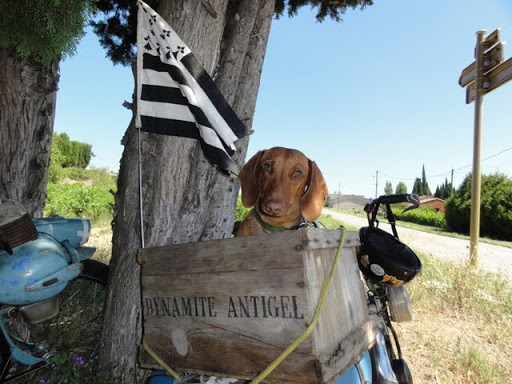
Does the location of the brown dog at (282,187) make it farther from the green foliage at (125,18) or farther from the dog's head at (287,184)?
the green foliage at (125,18)

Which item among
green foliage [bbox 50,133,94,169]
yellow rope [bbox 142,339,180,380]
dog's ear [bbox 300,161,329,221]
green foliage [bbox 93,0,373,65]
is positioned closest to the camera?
yellow rope [bbox 142,339,180,380]

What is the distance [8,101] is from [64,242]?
1.30 metres

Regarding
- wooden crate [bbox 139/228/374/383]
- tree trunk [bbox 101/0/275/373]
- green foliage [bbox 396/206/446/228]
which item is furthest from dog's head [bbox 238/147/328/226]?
green foliage [bbox 396/206/446/228]

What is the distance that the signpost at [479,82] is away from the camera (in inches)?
218

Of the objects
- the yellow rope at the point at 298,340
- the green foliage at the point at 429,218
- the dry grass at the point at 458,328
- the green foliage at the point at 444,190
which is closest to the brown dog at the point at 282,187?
the yellow rope at the point at 298,340

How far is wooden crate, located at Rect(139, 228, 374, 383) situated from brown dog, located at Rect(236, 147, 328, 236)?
585 mm

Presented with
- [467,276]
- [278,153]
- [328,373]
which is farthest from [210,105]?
[467,276]

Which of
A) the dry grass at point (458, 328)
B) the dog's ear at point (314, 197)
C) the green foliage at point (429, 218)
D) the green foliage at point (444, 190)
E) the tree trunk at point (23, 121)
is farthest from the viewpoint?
the green foliage at point (444, 190)

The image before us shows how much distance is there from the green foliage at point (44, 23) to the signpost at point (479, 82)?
5.78m

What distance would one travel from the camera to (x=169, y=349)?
5.24ft

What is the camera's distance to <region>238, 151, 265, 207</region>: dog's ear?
2.38m

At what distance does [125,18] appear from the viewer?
16.7 ft

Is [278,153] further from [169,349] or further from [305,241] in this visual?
[169,349]

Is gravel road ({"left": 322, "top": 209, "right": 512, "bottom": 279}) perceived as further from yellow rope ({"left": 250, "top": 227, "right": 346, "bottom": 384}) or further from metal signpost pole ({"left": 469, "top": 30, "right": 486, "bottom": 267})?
yellow rope ({"left": 250, "top": 227, "right": 346, "bottom": 384})
